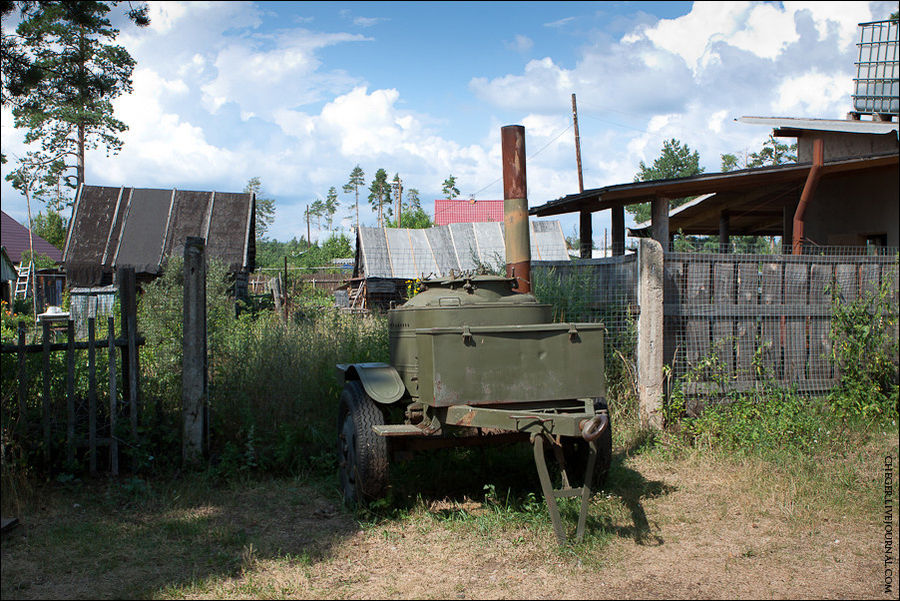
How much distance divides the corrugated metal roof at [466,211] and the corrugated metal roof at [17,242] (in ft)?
66.5

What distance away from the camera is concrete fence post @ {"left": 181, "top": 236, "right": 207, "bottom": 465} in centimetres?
650

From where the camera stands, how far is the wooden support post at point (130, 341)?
6.45 m

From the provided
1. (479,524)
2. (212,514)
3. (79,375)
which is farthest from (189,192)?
(479,524)

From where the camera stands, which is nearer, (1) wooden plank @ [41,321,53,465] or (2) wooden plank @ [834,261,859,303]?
(1) wooden plank @ [41,321,53,465]

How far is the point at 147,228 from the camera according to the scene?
19.9 meters

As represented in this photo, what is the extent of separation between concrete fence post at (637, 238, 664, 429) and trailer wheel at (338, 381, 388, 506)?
3.11m

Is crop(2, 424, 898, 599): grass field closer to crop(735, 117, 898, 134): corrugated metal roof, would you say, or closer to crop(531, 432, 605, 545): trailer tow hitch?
crop(531, 432, 605, 545): trailer tow hitch

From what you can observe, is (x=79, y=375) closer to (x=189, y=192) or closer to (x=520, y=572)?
(x=520, y=572)

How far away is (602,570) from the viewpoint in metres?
4.31

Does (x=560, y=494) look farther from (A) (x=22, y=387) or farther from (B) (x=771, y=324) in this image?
(A) (x=22, y=387)

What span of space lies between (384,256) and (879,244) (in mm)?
14684

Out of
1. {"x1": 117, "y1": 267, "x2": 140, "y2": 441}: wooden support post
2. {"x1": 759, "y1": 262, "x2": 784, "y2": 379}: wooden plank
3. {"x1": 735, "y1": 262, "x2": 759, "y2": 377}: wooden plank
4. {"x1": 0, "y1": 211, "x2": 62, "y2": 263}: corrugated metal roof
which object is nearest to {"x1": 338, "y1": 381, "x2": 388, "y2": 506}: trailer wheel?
{"x1": 117, "y1": 267, "x2": 140, "y2": 441}: wooden support post

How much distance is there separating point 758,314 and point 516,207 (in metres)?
2.89

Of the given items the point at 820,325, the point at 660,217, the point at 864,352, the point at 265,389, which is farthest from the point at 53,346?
the point at 864,352
